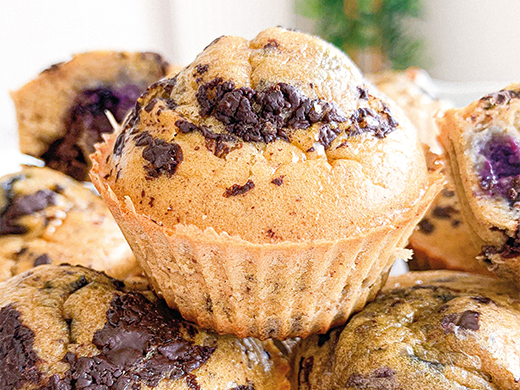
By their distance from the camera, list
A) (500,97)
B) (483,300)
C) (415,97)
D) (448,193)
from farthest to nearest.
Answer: (415,97), (448,193), (500,97), (483,300)

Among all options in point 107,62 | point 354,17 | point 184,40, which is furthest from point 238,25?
point 107,62

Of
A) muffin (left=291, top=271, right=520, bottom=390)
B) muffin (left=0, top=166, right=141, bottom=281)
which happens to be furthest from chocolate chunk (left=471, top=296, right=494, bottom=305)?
muffin (left=0, top=166, right=141, bottom=281)

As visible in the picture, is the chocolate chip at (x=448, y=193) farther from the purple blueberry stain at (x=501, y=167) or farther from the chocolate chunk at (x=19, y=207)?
the chocolate chunk at (x=19, y=207)

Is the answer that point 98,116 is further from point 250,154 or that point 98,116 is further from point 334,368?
point 334,368

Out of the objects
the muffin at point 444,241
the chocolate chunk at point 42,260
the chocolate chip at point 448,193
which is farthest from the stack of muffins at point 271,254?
the chocolate chip at point 448,193

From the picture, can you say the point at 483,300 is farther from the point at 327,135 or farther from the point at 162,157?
the point at 162,157

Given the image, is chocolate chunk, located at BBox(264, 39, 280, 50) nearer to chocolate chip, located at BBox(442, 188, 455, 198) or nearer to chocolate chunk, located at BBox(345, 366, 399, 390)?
chocolate chunk, located at BBox(345, 366, 399, 390)

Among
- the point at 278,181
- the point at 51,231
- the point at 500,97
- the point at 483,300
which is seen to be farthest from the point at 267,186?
the point at 51,231

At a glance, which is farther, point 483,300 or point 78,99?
point 78,99
